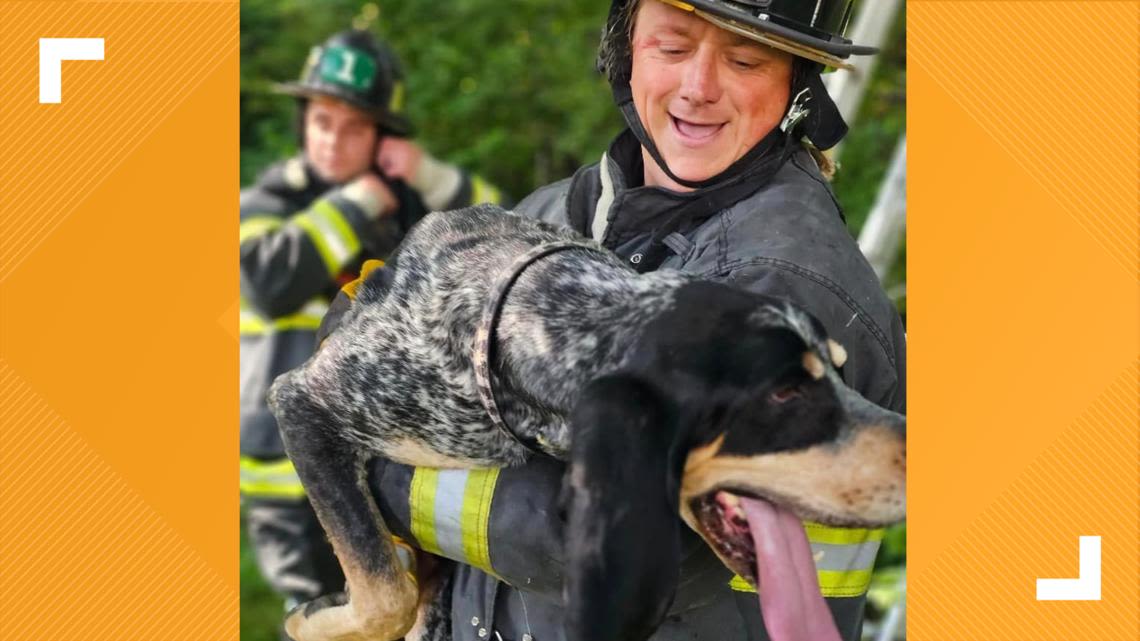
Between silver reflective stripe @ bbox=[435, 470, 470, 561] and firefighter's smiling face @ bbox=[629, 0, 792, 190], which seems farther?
firefighter's smiling face @ bbox=[629, 0, 792, 190]

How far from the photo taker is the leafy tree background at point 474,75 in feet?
35.1

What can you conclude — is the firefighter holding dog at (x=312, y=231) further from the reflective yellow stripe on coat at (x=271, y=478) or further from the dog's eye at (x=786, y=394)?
the dog's eye at (x=786, y=394)

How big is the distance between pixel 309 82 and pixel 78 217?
12.3 feet

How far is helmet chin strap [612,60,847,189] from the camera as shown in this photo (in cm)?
285

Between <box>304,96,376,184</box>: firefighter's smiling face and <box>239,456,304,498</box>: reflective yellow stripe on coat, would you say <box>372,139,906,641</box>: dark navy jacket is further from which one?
<box>304,96,376,184</box>: firefighter's smiling face

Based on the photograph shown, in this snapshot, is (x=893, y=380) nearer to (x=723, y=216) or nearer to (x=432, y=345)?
(x=723, y=216)

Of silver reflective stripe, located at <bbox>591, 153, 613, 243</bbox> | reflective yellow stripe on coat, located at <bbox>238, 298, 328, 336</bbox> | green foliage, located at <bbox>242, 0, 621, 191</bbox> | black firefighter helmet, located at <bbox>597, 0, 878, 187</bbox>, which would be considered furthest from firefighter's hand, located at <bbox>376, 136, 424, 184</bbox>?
green foliage, located at <bbox>242, 0, 621, 191</bbox>

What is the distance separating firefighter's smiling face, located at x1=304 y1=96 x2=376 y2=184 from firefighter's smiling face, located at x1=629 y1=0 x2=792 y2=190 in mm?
3953

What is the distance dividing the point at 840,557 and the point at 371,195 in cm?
415

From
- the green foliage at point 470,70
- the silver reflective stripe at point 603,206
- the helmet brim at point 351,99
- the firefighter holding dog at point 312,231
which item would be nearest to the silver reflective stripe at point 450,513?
the silver reflective stripe at point 603,206

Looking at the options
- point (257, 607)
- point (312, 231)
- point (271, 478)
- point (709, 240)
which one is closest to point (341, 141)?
point (312, 231)

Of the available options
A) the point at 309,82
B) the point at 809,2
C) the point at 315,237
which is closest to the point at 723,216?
the point at 809,2

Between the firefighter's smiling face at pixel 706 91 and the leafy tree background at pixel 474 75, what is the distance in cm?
753

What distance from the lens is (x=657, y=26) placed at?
9.51ft
